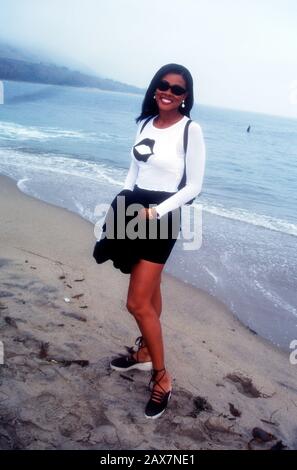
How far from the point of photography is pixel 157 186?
2.41m

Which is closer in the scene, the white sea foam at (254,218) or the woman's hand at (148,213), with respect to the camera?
the woman's hand at (148,213)

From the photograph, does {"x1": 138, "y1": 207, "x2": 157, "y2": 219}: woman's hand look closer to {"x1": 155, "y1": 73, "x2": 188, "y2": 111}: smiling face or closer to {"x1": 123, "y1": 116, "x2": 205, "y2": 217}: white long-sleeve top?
{"x1": 123, "y1": 116, "x2": 205, "y2": 217}: white long-sleeve top

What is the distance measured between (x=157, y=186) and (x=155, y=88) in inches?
26.4

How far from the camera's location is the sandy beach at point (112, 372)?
2.37 metres

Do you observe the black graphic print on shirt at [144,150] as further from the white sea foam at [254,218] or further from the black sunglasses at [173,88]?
the white sea foam at [254,218]

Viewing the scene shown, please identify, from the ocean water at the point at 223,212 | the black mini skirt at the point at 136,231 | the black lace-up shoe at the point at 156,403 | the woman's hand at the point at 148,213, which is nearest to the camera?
the woman's hand at the point at 148,213

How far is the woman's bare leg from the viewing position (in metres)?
2.43

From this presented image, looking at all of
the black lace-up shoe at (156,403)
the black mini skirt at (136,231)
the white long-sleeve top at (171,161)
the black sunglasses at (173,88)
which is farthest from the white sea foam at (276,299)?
the black sunglasses at (173,88)

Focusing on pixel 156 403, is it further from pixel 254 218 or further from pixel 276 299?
pixel 254 218

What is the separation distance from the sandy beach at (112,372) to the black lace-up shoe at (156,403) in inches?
2.1

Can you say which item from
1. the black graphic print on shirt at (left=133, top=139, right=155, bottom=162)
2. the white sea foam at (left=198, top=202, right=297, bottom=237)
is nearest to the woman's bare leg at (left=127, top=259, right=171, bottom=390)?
the black graphic print on shirt at (left=133, top=139, right=155, bottom=162)

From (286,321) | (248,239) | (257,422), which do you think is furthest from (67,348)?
(248,239)
